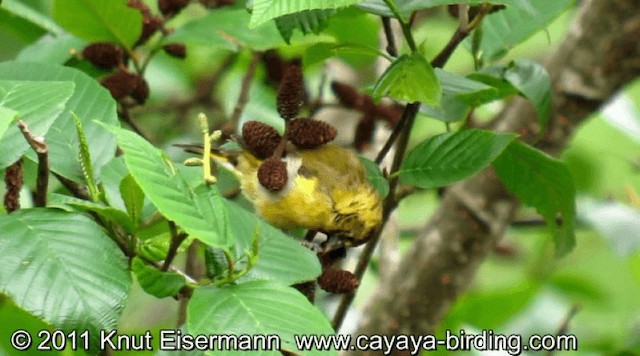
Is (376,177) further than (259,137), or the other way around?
(376,177)

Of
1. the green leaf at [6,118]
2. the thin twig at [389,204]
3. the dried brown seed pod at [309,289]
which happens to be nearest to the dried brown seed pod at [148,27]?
the thin twig at [389,204]

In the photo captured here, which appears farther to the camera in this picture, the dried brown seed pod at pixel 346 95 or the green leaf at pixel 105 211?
the dried brown seed pod at pixel 346 95

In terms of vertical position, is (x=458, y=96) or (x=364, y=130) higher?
(x=458, y=96)

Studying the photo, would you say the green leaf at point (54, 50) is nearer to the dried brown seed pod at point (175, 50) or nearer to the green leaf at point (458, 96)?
the dried brown seed pod at point (175, 50)

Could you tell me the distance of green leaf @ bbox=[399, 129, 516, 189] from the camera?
48.1 inches

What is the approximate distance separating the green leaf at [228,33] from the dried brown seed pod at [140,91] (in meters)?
0.08

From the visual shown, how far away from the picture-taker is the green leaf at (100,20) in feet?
4.73

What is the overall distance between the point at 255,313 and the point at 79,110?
1.31ft

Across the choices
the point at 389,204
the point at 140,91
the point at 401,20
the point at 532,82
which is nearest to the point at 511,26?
the point at 532,82

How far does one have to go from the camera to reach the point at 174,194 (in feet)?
3.11

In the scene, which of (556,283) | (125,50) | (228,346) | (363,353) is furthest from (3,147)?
(556,283)

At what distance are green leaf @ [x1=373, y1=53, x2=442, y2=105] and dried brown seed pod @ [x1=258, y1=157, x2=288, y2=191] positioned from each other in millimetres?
147

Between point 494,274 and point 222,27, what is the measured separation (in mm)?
2542

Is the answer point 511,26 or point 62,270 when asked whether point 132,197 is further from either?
point 511,26
